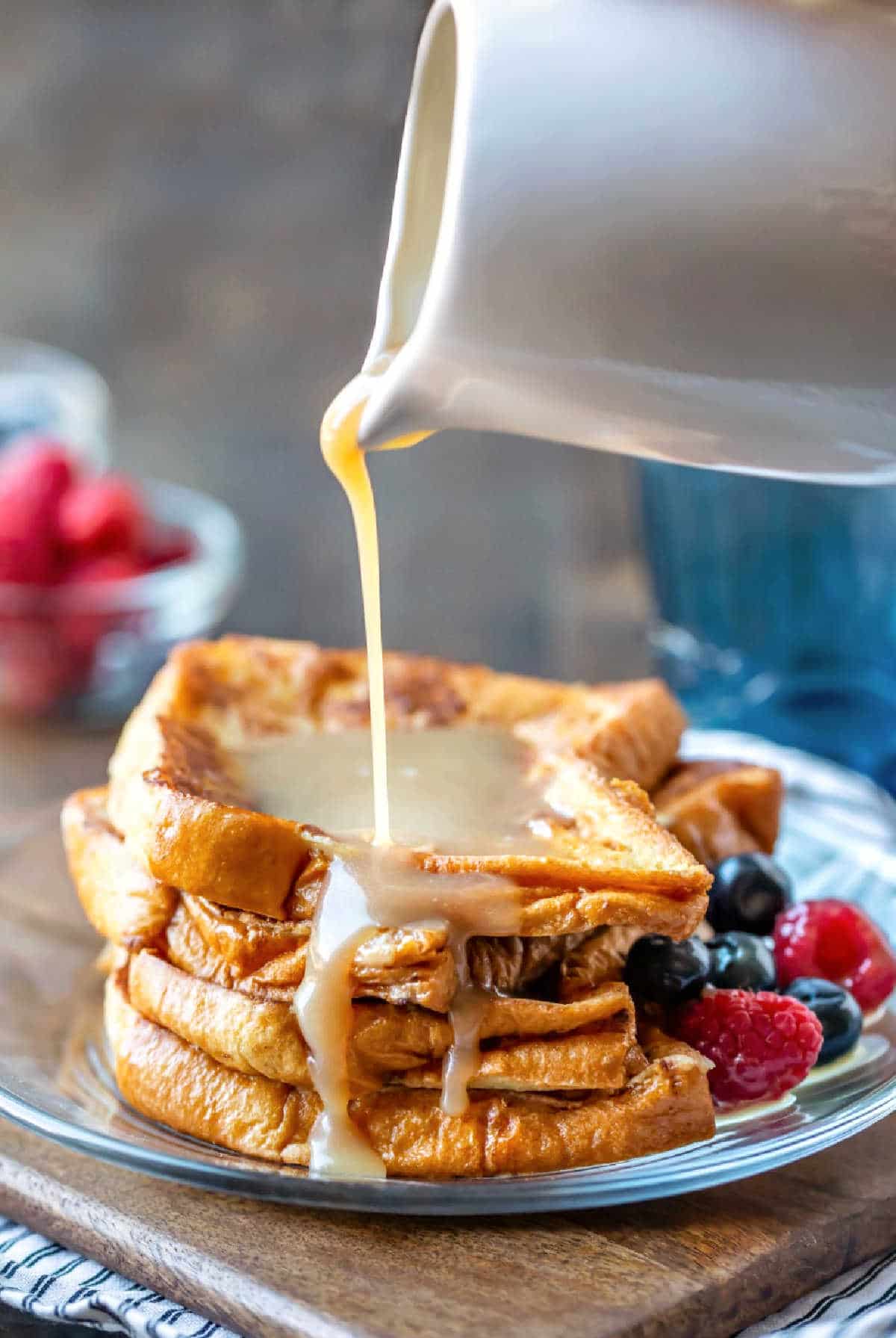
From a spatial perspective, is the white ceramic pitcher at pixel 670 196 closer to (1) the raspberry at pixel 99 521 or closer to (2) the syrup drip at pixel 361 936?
(2) the syrup drip at pixel 361 936

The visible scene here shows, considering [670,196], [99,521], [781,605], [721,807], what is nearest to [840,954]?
[721,807]

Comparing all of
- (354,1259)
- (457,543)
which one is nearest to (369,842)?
(354,1259)

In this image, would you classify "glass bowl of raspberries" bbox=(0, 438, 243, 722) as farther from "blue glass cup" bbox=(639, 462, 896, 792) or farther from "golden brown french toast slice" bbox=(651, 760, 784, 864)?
"golden brown french toast slice" bbox=(651, 760, 784, 864)

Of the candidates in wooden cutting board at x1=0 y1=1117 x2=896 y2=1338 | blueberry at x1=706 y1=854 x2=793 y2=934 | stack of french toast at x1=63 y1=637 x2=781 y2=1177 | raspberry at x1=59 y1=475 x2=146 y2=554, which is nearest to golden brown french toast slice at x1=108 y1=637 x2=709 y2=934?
stack of french toast at x1=63 y1=637 x2=781 y2=1177

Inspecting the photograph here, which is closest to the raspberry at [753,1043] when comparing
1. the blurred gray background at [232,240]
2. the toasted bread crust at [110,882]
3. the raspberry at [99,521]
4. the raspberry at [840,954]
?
the raspberry at [840,954]

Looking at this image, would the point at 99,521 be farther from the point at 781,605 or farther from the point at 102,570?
the point at 781,605
